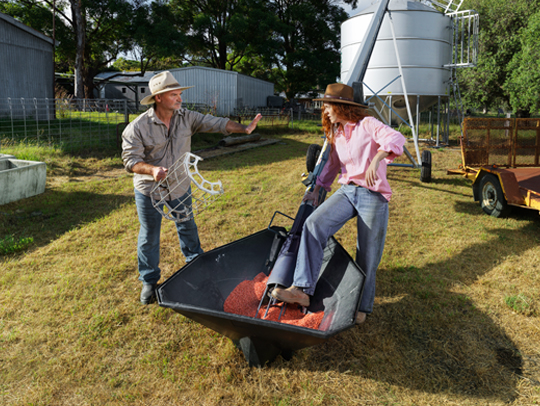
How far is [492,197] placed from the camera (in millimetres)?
6527

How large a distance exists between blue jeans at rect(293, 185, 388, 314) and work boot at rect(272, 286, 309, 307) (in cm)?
5

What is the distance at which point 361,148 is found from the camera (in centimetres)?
326

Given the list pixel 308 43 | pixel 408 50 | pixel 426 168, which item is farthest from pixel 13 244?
pixel 308 43

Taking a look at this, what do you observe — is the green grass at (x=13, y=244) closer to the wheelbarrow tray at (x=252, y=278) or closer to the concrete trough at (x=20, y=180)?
the concrete trough at (x=20, y=180)

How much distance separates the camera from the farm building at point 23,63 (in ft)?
52.7

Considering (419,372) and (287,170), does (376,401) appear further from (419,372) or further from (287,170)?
(287,170)

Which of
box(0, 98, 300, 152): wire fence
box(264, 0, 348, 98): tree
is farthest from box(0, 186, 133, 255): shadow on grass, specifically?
box(264, 0, 348, 98): tree

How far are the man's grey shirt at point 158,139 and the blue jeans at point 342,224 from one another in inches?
49.9

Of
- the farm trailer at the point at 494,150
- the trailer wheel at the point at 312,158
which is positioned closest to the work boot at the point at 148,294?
the trailer wheel at the point at 312,158

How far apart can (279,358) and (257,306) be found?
1.47 feet

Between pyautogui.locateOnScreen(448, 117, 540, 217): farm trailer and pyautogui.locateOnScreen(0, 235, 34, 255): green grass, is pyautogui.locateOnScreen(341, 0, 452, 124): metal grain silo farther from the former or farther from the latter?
pyautogui.locateOnScreen(0, 235, 34, 255): green grass

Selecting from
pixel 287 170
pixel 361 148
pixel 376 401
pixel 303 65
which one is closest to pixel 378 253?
pixel 361 148

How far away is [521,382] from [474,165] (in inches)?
197

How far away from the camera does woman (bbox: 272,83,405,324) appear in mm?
3107
